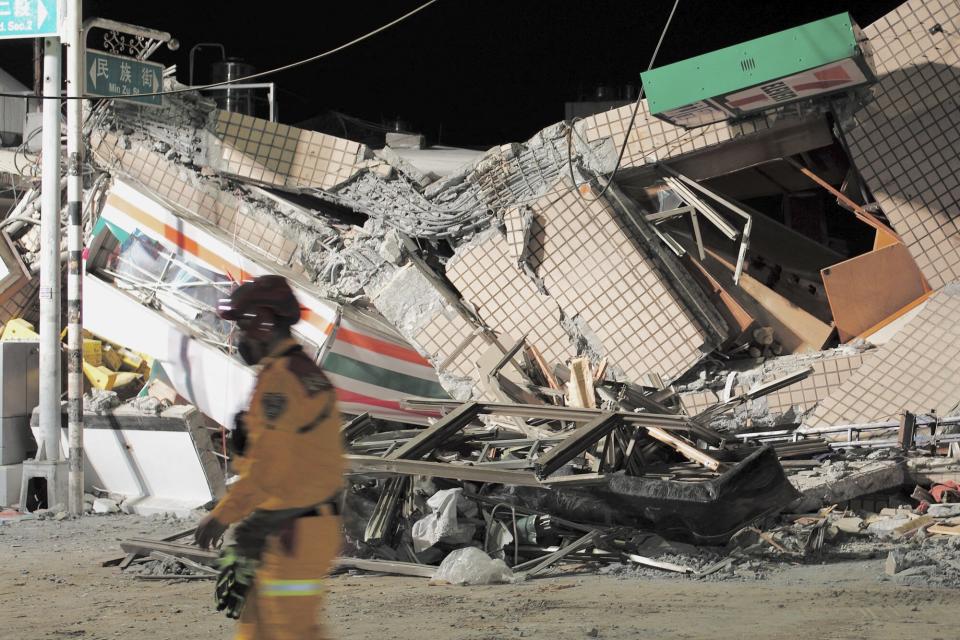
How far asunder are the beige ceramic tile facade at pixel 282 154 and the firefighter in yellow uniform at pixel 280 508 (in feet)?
21.3

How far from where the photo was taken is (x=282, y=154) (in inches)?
388

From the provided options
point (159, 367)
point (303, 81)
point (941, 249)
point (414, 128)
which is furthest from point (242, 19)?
point (941, 249)

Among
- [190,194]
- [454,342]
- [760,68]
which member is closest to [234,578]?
[760,68]

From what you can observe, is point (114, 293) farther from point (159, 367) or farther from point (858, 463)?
point (858, 463)

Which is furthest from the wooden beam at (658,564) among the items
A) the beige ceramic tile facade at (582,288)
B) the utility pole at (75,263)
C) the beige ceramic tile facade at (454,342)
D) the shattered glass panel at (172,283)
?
the utility pole at (75,263)

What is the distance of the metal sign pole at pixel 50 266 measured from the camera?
8609 mm

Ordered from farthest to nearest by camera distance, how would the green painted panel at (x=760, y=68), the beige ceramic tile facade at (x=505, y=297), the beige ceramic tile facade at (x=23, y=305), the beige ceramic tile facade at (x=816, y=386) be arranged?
the beige ceramic tile facade at (x=23, y=305)
the beige ceramic tile facade at (x=505, y=297)
the beige ceramic tile facade at (x=816, y=386)
the green painted panel at (x=760, y=68)

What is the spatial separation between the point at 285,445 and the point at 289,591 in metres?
0.43

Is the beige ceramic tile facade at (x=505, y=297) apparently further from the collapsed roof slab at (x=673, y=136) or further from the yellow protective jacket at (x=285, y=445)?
the yellow protective jacket at (x=285, y=445)

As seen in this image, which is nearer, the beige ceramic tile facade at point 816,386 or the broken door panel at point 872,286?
the beige ceramic tile facade at point 816,386

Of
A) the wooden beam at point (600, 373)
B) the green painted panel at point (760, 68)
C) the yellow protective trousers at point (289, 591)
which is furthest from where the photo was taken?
the wooden beam at point (600, 373)

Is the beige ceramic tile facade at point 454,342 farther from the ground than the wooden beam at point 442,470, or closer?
Answer: farther from the ground

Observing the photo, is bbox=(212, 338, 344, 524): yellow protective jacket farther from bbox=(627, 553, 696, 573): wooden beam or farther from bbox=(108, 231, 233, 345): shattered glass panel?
bbox=(108, 231, 233, 345): shattered glass panel

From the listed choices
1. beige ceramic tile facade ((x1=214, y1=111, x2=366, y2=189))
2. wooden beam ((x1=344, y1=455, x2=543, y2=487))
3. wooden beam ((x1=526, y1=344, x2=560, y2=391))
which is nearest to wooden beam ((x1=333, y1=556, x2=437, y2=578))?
wooden beam ((x1=344, y1=455, x2=543, y2=487))
